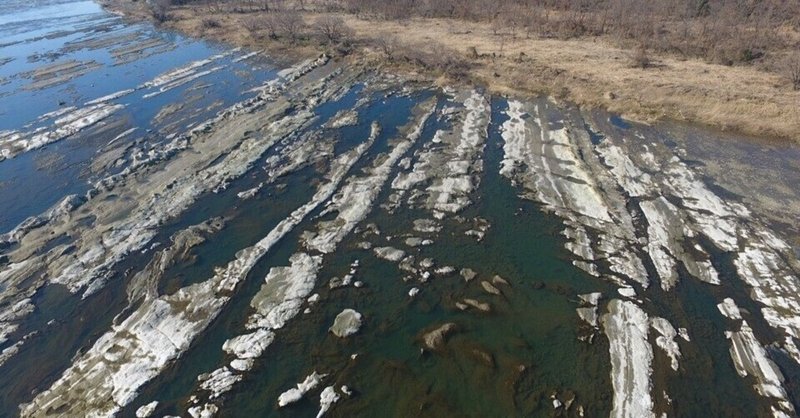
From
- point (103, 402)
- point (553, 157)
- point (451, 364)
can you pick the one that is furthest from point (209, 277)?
point (553, 157)

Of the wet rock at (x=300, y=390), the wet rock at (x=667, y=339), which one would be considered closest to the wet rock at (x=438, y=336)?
the wet rock at (x=300, y=390)

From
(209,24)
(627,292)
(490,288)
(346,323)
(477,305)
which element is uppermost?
(209,24)

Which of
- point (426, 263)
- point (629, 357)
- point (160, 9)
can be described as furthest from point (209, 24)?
point (629, 357)

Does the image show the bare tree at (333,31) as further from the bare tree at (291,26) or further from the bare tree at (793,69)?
the bare tree at (793,69)

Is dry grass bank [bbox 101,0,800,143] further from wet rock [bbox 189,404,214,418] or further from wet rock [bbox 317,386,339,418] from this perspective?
wet rock [bbox 189,404,214,418]

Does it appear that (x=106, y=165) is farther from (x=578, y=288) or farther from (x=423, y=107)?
(x=578, y=288)

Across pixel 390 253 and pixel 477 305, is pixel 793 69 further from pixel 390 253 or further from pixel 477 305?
pixel 390 253
